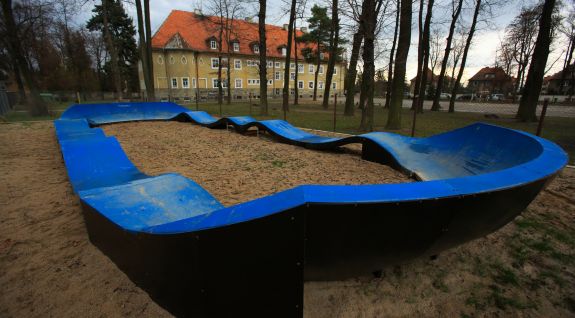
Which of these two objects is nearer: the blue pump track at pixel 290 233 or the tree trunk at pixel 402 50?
the blue pump track at pixel 290 233

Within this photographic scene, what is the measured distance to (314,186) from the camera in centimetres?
152

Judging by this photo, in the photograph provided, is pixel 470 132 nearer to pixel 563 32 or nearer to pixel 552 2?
pixel 552 2

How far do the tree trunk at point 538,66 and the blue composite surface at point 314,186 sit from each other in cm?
1194

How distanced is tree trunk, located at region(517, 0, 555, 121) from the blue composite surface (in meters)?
11.9

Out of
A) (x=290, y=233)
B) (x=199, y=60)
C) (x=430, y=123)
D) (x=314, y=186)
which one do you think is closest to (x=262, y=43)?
(x=430, y=123)

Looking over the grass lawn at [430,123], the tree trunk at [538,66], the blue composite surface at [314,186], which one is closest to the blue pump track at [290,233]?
the blue composite surface at [314,186]

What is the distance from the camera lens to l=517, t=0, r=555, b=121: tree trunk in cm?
1323

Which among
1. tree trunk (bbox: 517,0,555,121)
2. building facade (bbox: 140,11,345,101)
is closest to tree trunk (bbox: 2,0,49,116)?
building facade (bbox: 140,11,345,101)

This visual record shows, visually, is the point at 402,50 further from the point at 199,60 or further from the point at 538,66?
the point at 199,60

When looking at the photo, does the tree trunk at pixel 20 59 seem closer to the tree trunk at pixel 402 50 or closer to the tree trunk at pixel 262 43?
the tree trunk at pixel 262 43

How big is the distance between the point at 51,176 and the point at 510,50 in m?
51.3

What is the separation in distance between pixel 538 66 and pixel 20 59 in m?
25.3

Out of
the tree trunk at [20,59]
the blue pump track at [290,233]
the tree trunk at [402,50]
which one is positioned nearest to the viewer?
the blue pump track at [290,233]

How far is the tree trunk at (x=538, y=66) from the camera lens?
43.4 feet
